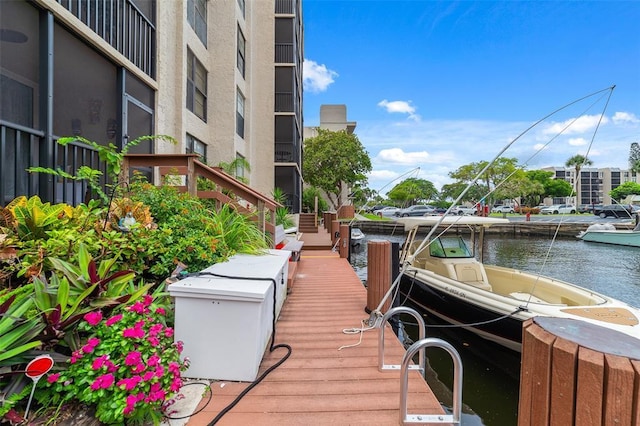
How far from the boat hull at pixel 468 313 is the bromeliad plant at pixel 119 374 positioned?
15.9 ft

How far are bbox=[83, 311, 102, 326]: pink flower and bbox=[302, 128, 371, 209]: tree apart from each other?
28.4 metres

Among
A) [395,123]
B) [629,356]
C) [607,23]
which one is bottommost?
[629,356]

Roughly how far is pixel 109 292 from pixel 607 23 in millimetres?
13281

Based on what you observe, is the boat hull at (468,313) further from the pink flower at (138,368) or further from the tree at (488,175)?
the tree at (488,175)

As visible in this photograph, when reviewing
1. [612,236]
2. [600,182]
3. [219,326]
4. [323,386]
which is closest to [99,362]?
[219,326]

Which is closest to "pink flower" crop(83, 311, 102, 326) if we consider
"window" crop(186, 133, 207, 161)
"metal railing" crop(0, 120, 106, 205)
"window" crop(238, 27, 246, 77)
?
"metal railing" crop(0, 120, 106, 205)

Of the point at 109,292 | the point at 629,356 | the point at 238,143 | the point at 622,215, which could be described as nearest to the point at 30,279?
→ the point at 109,292

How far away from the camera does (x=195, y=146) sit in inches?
434

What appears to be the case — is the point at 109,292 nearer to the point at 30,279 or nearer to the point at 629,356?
the point at 30,279

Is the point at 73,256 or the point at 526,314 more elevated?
the point at 73,256

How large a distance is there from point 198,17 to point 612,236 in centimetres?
2804

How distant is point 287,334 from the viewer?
12.7 feet

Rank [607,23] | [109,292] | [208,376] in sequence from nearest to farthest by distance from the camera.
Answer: [109,292] < [208,376] < [607,23]

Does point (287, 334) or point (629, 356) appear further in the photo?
point (287, 334)
